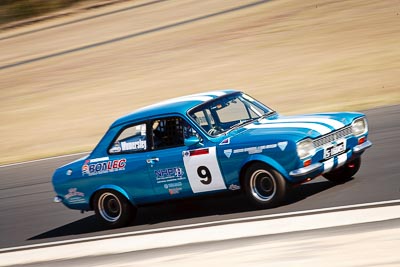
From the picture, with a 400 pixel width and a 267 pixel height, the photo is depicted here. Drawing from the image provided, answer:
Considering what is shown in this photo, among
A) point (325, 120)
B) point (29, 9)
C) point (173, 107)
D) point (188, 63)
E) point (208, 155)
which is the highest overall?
point (29, 9)

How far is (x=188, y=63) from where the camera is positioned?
25281mm

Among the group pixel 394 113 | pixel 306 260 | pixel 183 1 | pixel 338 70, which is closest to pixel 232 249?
pixel 306 260

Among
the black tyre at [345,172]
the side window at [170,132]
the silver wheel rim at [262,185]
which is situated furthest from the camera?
the black tyre at [345,172]

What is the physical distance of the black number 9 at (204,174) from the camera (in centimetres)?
888

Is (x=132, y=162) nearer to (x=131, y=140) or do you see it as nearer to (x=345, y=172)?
(x=131, y=140)

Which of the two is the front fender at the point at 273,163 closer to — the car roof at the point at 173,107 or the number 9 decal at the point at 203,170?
the number 9 decal at the point at 203,170

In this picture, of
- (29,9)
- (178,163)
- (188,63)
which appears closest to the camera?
(178,163)

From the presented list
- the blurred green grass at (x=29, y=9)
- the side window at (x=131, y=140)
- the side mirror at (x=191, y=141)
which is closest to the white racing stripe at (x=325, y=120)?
the side mirror at (x=191, y=141)

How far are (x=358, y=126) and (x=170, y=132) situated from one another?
7.48ft

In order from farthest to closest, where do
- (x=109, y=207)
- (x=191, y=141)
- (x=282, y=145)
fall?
(x=109, y=207)
(x=191, y=141)
(x=282, y=145)

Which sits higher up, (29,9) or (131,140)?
(29,9)

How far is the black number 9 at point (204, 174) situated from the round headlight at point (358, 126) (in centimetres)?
181

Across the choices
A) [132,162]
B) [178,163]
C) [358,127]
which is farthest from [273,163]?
[132,162]

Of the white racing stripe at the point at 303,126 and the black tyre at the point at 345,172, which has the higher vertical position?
the white racing stripe at the point at 303,126
